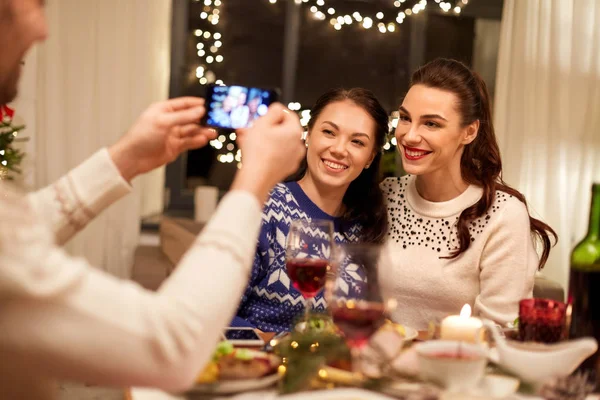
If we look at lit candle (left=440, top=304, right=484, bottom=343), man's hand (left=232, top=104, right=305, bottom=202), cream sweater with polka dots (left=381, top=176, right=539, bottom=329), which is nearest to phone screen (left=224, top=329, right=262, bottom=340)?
lit candle (left=440, top=304, right=484, bottom=343)

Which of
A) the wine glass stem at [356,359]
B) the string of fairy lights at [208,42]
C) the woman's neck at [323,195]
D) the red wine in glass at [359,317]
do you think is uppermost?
the string of fairy lights at [208,42]

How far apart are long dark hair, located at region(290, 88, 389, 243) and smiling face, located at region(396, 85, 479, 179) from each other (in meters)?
0.09

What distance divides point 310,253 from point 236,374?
1.19 ft

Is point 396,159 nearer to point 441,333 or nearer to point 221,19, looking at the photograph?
point 221,19

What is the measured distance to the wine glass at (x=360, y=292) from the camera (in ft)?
3.44

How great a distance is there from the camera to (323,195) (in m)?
2.25

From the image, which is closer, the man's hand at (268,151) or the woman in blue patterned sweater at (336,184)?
the man's hand at (268,151)

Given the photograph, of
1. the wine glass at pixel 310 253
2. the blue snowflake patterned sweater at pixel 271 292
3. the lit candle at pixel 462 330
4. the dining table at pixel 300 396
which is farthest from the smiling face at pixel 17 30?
the blue snowflake patterned sweater at pixel 271 292

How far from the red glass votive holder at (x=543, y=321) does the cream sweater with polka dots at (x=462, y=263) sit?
0.80 metres

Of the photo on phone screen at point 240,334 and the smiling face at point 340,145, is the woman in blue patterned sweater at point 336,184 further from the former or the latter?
the photo on phone screen at point 240,334

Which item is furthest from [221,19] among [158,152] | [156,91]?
[158,152]

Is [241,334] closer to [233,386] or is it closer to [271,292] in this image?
[233,386]

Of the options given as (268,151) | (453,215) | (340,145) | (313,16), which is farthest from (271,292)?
(313,16)

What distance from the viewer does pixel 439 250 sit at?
7.13 ft
